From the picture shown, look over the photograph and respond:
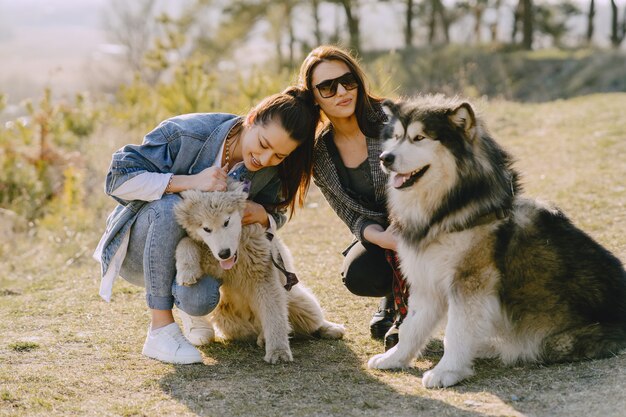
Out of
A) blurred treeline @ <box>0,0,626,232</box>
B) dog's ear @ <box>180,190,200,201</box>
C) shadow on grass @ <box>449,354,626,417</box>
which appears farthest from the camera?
blurred treeline @ <box>0,0,626,232</box>

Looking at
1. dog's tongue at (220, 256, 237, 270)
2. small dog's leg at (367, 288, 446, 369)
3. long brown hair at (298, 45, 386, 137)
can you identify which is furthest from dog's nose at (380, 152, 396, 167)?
dog's tongue at (220, 256, 237, 270)

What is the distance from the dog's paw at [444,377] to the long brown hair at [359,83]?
55.8 inches

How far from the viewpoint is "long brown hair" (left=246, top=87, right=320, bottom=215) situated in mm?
3461

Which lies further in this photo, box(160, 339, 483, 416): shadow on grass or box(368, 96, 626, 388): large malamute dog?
box(368, 96, 626, 388): large malamute dog

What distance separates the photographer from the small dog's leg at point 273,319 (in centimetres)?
353

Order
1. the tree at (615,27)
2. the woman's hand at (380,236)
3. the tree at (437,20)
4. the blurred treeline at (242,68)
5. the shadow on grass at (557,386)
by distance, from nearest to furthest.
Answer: the shadow on grass at (557,386), the woman's hand at (380,236), the blurred treeline at (242,68), the tree at (615,27), the tree at (437,20)

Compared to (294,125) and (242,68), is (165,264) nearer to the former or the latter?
(294,125)

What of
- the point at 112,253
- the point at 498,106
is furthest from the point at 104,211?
the point at 498,106

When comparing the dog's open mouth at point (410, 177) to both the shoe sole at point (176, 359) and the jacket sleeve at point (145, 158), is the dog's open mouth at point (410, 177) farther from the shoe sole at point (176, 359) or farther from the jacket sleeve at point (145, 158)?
the shoe sole at point (176, 359)

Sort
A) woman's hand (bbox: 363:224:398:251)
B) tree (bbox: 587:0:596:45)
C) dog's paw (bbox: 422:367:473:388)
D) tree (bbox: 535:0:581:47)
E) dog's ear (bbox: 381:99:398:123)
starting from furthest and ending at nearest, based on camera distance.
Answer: tree (bbox: 535:0:581:47)
tree (bbox: 587:0:596:45)
woman's hand (bbox: 363:224:398:251)
dog's ear (bbox: 381:99:398:123)
dog's paw (bbox: 422:367:473:388)

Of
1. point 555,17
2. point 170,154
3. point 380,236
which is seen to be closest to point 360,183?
point 380,236

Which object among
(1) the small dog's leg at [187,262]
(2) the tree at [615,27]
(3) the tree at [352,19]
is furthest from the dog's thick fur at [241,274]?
(2) the tree at [615,27]

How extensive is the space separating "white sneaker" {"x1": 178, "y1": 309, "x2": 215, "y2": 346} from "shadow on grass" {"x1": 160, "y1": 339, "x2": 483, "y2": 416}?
2.7 inches

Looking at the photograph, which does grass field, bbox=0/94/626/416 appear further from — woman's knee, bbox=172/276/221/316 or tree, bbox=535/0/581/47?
tree, bbox=535/0/581/47
